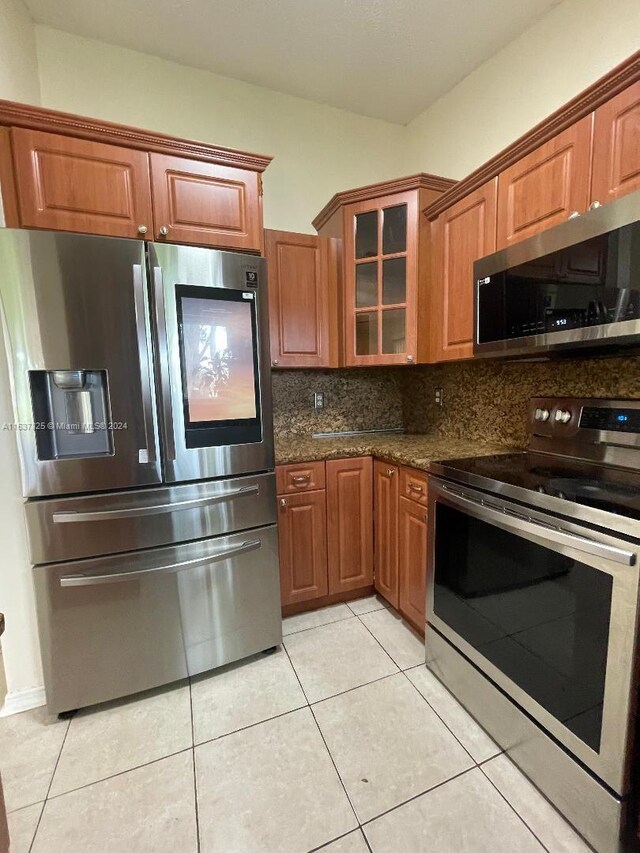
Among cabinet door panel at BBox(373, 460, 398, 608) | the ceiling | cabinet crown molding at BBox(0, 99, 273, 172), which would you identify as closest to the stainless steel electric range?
cabinet door panel at BBox(373, 460, 398, 608)

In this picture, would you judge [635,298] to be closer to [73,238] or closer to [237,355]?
[237,355]

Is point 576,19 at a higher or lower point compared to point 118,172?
higher

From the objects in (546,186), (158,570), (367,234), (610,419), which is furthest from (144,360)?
(610,419)

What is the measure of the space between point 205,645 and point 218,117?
112 inches

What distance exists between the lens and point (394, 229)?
2.08 m

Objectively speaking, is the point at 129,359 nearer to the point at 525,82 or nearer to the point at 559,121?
the point at 559,121

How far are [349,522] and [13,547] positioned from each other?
60.0 inches

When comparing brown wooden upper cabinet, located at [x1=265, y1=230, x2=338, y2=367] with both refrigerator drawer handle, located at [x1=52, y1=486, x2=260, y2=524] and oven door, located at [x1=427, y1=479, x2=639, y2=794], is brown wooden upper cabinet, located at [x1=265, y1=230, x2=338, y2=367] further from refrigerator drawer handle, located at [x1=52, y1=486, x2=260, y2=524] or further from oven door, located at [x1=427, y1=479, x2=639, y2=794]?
oven door, located at [x1=427, y1=479, x2=639, y2=794]

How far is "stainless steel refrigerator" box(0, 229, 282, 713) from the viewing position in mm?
1347

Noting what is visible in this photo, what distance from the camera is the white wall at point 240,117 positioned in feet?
6.36

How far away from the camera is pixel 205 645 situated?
1666mm

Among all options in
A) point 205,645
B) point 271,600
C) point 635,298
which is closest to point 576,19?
point 635,298

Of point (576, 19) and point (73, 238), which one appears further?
point (576, 19)

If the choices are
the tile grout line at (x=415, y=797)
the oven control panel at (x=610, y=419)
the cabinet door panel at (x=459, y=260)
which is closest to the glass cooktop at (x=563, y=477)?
the oven control panel at (x=610, y=419)
